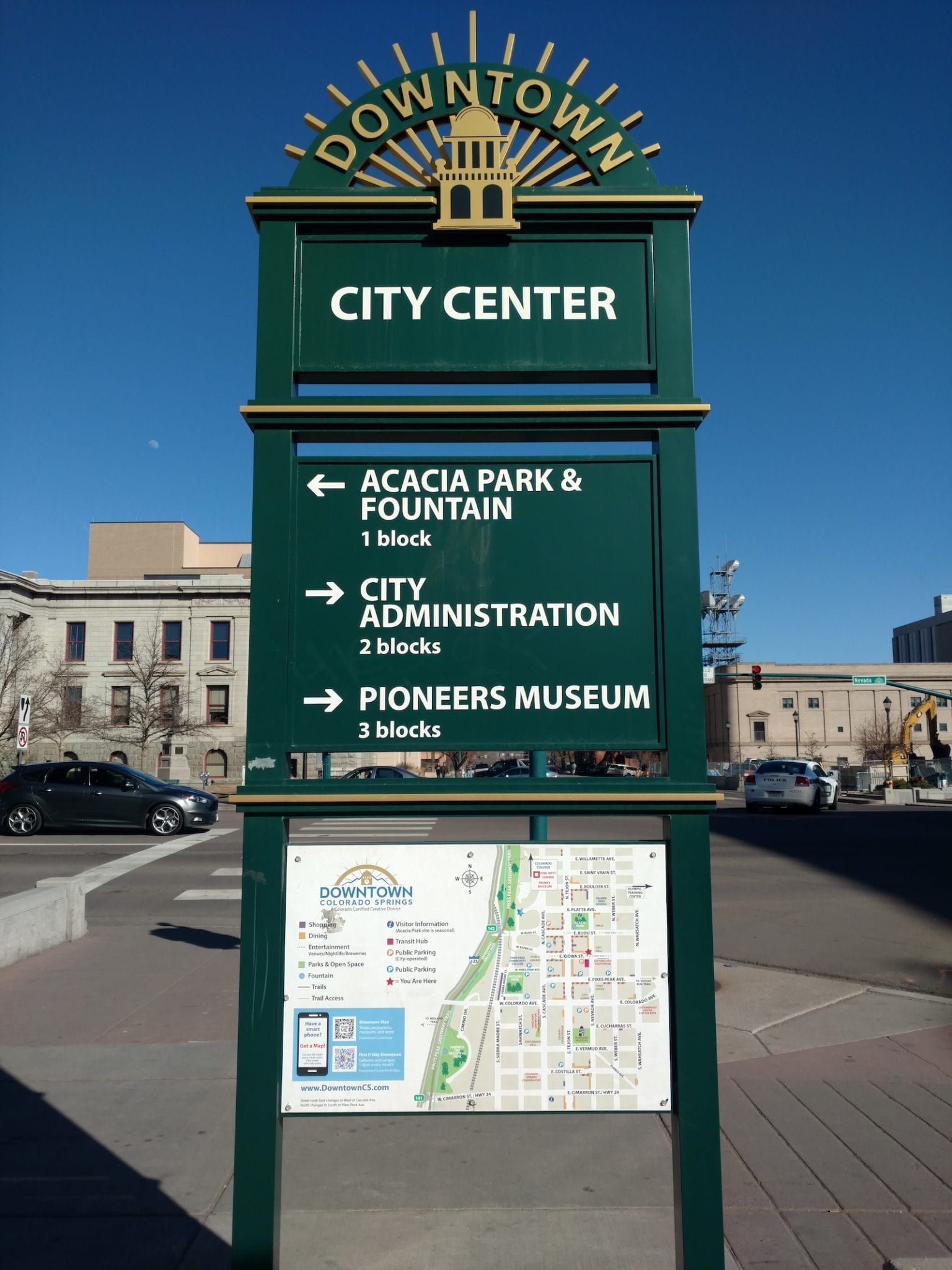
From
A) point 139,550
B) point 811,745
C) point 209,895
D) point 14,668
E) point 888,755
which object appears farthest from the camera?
point 811,745

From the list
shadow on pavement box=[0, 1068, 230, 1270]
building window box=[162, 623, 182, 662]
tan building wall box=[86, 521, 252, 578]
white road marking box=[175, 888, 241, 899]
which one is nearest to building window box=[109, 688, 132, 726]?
building window box=[162, 623, 182, 662]

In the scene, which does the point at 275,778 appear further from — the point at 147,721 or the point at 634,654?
the point at 147,721

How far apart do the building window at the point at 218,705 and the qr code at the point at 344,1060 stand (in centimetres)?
4476

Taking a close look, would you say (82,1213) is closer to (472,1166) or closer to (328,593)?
(472,1166)

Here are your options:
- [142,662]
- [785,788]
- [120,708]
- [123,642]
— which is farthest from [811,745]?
[785,788]

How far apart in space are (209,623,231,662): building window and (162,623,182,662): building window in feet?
5.30

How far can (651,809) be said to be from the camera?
2.92 metres

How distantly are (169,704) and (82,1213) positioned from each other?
139 feet

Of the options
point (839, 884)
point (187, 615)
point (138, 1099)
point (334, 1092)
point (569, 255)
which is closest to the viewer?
point (334, 1092)

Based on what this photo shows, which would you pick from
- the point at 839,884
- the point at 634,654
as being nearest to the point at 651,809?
the point at 634,654

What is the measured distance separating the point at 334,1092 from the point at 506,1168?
1.79 metres

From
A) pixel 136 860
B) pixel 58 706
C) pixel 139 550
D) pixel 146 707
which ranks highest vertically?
pixel 139 550

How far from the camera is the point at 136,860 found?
605 inches

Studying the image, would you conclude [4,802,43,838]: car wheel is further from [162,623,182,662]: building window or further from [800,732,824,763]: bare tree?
[800,732,824,763]: bare tree
